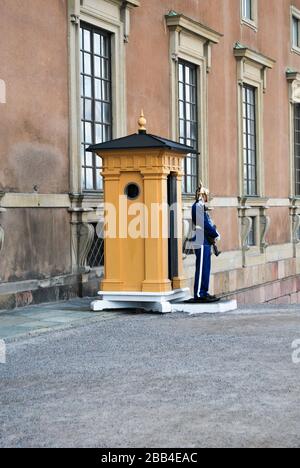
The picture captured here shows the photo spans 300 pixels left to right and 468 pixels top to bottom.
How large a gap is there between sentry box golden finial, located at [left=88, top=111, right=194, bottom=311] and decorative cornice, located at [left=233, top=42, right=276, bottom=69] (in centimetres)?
966

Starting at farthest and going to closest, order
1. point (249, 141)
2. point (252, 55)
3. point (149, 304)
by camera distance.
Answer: point (249, 141), point (252, 55), point (149, 304)

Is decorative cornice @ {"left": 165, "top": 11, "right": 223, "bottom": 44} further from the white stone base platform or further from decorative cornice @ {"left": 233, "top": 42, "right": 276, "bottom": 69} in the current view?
the white stone base platform

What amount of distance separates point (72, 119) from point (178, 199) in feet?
7.40

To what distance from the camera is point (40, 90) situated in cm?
1426

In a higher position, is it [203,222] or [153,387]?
[203,222]

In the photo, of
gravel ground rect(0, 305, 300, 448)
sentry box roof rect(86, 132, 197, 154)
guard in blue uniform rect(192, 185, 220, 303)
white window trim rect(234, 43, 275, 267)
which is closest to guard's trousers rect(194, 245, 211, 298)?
guard in blue uniform rect(192, 185, 220, 303)

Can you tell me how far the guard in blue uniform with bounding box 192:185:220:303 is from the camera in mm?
13695

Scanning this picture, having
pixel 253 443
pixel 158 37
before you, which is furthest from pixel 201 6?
pixel 253 443

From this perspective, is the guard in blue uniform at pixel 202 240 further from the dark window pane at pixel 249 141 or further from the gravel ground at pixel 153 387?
the dark window pane at pixel 249 141

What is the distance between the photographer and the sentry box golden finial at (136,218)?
43.3ft

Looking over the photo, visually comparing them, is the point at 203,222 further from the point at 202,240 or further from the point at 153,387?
the point at 153,387

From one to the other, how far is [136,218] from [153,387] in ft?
19.1

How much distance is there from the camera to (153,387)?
767 cm

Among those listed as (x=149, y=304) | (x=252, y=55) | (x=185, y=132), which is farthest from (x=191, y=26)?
(x=149, y=304)
